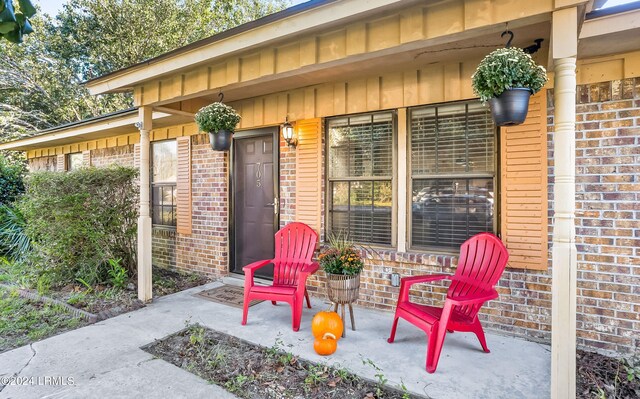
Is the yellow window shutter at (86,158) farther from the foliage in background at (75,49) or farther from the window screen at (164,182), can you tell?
the foliage in background at (75,49)

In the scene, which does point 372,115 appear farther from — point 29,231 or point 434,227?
point 29,231

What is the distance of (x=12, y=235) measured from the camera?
6055 millimetres

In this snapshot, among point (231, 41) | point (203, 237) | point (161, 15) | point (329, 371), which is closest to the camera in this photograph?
point (329, 371)

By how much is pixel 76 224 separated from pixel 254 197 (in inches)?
88.9

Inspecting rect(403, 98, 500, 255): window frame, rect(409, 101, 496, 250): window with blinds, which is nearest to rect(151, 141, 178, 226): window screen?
rect(403, 98, 500, 255): window frame

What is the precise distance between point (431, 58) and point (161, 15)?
1346 cm

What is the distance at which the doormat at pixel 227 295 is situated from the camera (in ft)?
12.5

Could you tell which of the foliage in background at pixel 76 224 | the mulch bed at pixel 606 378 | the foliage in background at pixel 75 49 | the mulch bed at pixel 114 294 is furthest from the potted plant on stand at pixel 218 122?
the foliage in background at pixel 75 49

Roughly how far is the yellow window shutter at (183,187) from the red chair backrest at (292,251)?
2.19 metres

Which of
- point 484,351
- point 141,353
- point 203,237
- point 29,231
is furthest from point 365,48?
point 29,231

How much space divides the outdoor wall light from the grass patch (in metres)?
2.82

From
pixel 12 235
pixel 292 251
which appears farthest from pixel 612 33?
pixel 12 235

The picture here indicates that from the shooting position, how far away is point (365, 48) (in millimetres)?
2441

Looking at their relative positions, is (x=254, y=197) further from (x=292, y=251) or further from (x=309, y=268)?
(x=309, y=268)
